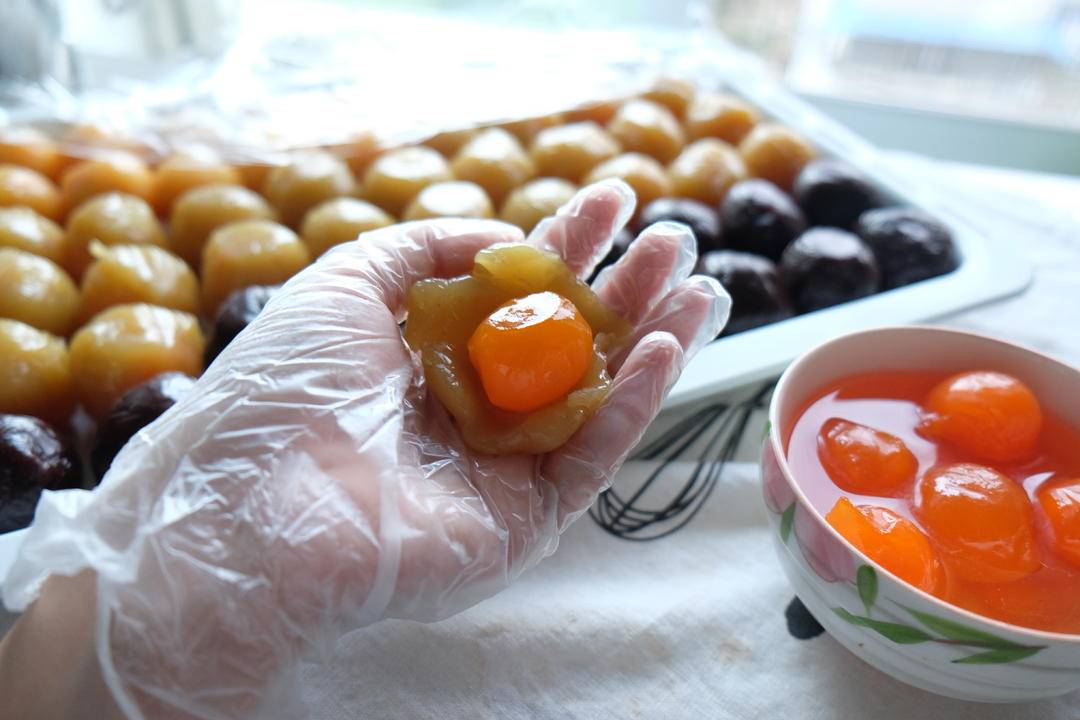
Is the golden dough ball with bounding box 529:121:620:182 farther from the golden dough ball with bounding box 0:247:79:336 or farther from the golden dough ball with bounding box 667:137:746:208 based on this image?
the golden dough ball with bounding box 0:247:79:336

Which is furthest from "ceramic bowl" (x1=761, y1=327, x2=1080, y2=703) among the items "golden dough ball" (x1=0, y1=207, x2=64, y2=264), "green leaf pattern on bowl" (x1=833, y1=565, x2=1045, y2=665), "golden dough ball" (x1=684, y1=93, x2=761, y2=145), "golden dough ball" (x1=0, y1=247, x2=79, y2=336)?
"golden dough ball" (x1=0, y1=207, x2=64, y2=264)

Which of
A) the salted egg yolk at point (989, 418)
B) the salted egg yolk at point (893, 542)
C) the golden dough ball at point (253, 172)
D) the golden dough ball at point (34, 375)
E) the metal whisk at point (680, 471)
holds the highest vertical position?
the golden dough ball at point (253, 172)

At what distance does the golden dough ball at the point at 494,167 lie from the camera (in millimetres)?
1368

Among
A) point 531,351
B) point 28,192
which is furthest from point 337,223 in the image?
point 531,351

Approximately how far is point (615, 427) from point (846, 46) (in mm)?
1829

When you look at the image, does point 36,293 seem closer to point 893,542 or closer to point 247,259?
point 247,259

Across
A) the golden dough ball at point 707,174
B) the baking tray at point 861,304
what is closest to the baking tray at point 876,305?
the baking tray at point 861,304

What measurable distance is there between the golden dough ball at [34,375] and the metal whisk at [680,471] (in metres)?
0.65

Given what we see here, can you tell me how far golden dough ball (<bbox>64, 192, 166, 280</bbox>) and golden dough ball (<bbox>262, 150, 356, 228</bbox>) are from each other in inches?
7.4

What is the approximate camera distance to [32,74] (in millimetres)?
1518

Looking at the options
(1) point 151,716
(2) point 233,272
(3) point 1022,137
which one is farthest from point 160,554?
(3) point 1022,137

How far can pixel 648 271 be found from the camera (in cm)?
90

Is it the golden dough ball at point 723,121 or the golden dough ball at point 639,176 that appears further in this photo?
the golden dough ball at point 723,121

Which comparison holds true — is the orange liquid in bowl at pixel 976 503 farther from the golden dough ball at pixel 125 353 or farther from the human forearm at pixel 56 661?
the golden dough ball at pixel 125 353
